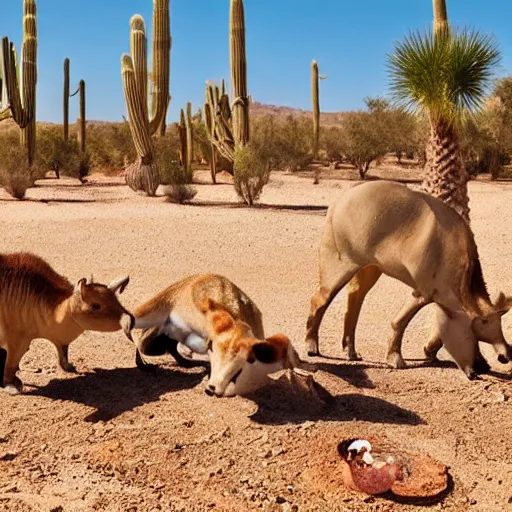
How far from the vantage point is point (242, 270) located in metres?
11.4

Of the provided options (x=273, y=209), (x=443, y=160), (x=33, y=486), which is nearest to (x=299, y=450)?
(x=33, y=486)

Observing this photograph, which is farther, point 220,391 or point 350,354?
point 350,354

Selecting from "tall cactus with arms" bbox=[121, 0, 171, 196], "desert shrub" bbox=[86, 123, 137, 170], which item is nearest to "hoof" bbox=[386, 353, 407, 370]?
"tall cactus with arms" bbox=[121, 0, 171, 196]

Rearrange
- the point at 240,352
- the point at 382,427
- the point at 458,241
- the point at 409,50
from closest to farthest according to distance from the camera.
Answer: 1. the point at 240,352
2. the point at 382,427
3. the point at 458,241
4. the point at 409,50

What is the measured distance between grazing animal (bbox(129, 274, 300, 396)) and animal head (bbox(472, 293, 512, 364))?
1538 mm

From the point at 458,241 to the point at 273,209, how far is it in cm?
1414

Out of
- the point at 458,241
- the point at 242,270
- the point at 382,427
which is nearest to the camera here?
the point at 382,427

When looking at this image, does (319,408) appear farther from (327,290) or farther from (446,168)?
(446,168)

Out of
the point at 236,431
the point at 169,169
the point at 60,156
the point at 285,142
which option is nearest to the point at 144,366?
the point at 236,431

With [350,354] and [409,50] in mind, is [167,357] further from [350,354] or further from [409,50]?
[409,50]

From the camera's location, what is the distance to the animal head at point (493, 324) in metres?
5.24

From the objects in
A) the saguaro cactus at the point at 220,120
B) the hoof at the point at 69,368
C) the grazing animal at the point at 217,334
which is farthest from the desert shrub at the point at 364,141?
the hoof at the point at 69,368

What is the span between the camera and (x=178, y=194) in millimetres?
20609

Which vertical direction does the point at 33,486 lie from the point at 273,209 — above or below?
below
